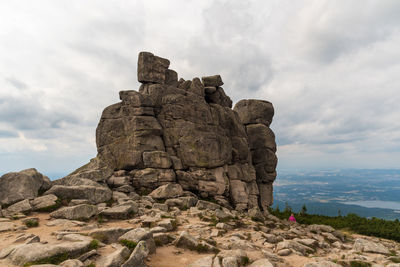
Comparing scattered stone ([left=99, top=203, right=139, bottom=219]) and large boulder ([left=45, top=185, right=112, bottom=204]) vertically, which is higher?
large boulder ([left=45, top=185, right=112, bottom=204])

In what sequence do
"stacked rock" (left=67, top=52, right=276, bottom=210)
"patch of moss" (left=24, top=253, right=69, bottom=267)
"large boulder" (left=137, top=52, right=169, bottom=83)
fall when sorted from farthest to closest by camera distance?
"large boulder" (left=137, top=52, right=169, bottom=83) → "stacked rock" (left=67, top=52, right=276, bottom=210) → "patch of moss" (left=24, top=253, right=69, bottom=267)

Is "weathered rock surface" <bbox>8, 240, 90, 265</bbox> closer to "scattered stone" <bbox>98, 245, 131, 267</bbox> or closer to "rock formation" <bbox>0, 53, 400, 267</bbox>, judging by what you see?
"rock formation" <bbox>0, 53, 400, 267</bbox>

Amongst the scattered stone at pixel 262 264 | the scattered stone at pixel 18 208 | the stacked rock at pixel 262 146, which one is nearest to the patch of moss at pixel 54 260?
the scattered stone at pixel 262 264

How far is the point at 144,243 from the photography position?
1021 cm

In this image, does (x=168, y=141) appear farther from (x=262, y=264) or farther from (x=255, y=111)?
(x=255, y=111)

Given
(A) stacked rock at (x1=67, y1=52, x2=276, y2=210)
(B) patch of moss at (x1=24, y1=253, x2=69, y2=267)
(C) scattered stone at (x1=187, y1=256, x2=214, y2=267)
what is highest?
(A) stacked rock at (x1=67, y1=52, x2=276, y2=210)

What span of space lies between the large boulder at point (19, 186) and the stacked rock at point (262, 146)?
143 feet

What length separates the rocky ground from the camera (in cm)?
912

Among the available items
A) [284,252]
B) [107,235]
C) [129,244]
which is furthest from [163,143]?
[129,244]

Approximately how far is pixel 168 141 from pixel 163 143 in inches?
38.0

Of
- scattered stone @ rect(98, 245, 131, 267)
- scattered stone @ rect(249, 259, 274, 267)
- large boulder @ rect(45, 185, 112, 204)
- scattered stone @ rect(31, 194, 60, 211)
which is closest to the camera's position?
scattered stone @ rect(98, 245, 131, 267)

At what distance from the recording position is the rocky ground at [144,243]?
9117 mm

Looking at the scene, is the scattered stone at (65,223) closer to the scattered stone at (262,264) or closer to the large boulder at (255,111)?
the scattered stone at (262,264)

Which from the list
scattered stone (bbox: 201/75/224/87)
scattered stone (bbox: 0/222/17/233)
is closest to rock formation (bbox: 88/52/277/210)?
scattered stone (bbox: 201/75/224/87)
